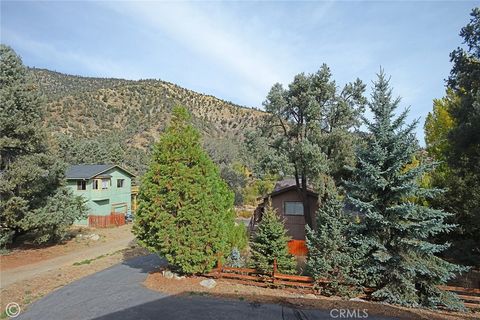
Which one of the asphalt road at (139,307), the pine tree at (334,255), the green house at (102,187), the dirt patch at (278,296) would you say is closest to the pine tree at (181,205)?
the dirt patch at (278,296)

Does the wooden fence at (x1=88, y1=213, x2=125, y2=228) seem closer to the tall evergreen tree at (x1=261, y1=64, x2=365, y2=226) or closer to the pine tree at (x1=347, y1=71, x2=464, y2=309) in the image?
the tall evergreen tree at (x1=261, y1=64, x2=365, y2=226)

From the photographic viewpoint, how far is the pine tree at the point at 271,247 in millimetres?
14117

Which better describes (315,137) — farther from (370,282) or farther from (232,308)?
(232,308)

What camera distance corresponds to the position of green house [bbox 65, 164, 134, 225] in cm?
3469

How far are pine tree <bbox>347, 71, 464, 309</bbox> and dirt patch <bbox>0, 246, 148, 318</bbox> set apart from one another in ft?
42.6


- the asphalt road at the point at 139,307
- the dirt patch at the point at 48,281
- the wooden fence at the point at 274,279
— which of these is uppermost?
the wooden fence at the point at 274,279

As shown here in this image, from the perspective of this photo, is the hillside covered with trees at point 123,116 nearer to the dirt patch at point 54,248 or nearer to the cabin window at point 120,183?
the cabin window at point 120,183

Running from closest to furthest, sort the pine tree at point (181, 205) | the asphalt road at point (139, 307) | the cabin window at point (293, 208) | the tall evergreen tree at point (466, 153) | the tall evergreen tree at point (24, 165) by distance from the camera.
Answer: the asphalt road at point (139, 307)
the pine tree at point (181, 205)
the tall evergreen tree at point (466, 153)
the tall evergreen tree at point (24, 165)
the cabin window at point (293, 208)

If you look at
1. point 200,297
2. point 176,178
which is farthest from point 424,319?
point 176,178

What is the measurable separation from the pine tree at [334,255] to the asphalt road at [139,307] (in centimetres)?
215

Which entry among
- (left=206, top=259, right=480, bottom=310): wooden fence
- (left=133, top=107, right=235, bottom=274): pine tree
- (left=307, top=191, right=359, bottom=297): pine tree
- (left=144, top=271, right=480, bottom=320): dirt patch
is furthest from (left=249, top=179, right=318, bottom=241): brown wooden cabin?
(left=144, top=271, right=480, bottom=320): dirt patch

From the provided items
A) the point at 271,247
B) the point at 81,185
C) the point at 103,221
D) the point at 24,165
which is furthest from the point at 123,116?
the point at 271,247

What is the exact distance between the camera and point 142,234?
14.7m

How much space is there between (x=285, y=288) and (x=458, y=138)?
42.5 feet
